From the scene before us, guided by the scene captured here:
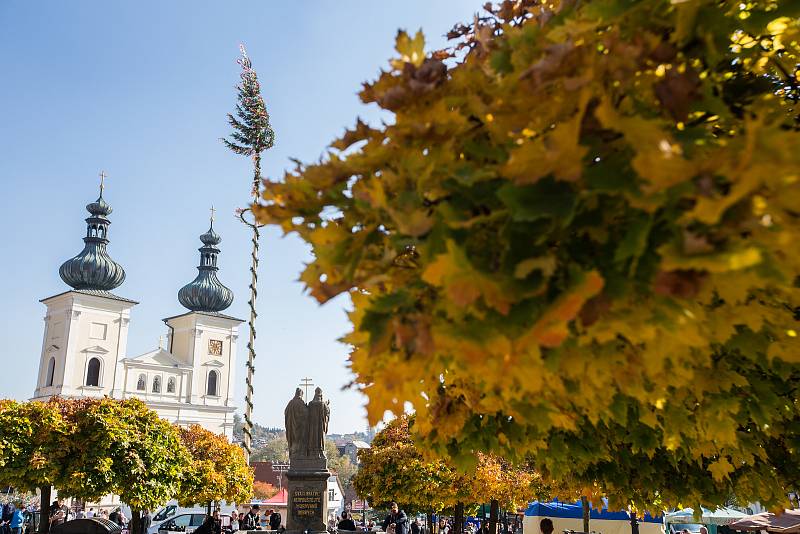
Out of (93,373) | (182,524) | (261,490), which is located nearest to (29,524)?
(182,524)

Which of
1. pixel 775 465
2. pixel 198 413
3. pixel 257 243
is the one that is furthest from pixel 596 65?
pixel 198 413

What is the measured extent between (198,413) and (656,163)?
226 ft

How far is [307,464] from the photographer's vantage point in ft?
53.3

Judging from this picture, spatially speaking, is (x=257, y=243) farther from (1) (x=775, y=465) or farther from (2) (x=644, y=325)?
(2) (x=644, y=325)

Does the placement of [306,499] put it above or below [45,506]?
above

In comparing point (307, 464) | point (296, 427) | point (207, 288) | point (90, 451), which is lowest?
point (307, 464)

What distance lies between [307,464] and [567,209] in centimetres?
1616

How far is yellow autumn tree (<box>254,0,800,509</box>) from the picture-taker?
131 centimetres

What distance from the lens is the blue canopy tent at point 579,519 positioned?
1903 cm

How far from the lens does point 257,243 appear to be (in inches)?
1142

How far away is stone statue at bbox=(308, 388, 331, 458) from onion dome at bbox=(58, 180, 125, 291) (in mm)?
53657

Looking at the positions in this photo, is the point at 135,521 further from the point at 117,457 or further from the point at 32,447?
the point at 32,447

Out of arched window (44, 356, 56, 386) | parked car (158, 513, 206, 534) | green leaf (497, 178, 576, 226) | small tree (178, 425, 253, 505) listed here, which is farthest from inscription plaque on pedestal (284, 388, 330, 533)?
arched window (44, 356, 56, 386)

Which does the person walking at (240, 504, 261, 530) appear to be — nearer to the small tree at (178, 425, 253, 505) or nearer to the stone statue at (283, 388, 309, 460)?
the small tree at (178, 425, 253, 505)
